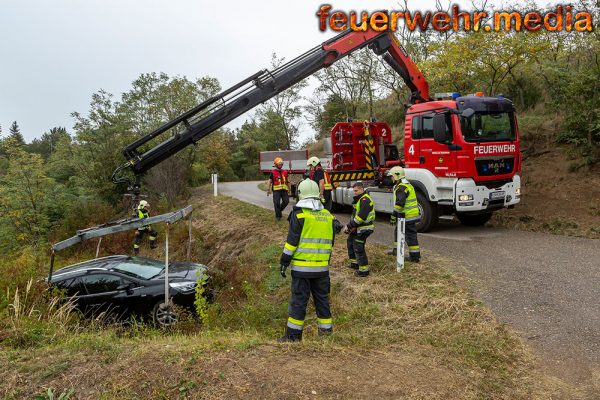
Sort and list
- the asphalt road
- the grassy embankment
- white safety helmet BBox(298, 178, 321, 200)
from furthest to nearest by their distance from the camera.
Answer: white safety helmet BBox(298, 178, 321, 200), the asphalt road, the grassy embankment

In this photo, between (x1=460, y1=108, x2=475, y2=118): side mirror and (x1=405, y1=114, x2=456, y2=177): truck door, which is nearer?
(x1=460, y1=108, x2=475, y2=118): side mirror

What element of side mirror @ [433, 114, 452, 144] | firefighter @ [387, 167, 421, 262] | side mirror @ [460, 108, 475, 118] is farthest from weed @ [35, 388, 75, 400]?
side mirror @ [460, 108, 475, 118]

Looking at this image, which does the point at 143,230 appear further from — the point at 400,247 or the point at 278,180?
the point at 400,247

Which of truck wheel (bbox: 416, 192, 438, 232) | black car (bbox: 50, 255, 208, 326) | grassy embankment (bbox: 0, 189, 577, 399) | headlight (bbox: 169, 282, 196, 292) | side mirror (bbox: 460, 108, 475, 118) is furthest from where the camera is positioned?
truck wheel (bbox: 416, 192, 438, 232)

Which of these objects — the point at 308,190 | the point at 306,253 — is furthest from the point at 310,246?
the point at 308,190

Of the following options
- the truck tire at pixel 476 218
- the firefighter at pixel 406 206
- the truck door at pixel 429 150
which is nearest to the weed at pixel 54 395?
the firefighter at pixel 406 206

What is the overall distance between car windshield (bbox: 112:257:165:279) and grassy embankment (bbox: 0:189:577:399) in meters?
1.35

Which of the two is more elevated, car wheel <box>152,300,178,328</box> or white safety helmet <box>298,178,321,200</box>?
white safety helmet <box>298,178,321,200</box>

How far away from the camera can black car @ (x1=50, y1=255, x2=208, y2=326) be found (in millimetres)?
7301

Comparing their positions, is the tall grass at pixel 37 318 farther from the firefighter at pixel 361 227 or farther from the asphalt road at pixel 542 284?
the asphalt road at pixel 542 284

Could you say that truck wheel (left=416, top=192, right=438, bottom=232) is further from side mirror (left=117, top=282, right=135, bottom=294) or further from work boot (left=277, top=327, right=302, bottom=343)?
side mirror (left=117, top=282, right=135, bottom=294)

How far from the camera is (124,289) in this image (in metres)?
7.40

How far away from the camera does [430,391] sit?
11.1ft

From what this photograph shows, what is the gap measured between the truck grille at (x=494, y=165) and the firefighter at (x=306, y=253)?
538 centimetres
